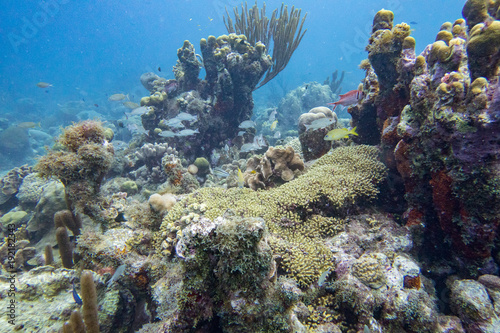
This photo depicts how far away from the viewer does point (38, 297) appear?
10.4 feet

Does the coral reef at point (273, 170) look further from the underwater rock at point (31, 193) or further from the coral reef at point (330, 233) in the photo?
the underwater rock at point (31, 193)

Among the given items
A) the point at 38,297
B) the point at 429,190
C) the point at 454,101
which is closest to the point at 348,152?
the point at 429,190

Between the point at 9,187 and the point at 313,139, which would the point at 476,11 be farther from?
the point at 9,187

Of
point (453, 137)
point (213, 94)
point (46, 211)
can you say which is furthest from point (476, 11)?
point (46, 211)

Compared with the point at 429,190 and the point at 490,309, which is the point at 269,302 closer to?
the point at 490,309

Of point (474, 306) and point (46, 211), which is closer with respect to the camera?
point (474, 306)

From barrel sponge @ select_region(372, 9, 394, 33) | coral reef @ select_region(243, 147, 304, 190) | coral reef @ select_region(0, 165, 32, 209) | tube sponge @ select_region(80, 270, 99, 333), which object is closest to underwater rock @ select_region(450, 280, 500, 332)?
coral reef @ select_region(243, 147, 304, 190)

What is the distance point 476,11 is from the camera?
121 inches

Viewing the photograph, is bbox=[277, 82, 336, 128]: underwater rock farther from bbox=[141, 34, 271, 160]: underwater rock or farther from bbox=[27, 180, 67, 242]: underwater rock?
bbox=[27, 180, 67, 242]: underwater rock

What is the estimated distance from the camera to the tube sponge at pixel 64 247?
12.8 feet

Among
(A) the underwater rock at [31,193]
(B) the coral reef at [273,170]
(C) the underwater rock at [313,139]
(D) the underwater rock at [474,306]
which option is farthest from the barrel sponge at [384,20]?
(A) the underwater rock at [31,193]

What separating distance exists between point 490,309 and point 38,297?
6.05m

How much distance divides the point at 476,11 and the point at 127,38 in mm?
137310

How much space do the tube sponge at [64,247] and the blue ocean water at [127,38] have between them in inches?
1699
